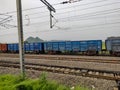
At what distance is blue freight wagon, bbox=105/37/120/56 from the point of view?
27.9 m

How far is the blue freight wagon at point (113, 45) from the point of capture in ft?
91.6

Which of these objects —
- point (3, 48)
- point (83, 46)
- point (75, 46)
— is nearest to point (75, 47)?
point (75, 46)

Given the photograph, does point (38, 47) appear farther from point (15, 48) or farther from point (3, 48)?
point (3, 48)

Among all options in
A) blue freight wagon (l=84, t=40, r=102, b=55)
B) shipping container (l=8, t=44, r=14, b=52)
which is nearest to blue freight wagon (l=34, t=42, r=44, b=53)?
shipping container (l=8, t=44, r=14, b=52)

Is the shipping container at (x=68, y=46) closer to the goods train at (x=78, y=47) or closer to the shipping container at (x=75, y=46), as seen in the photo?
the goods train at (x=78, y=47)

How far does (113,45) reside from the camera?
2850 centimetres

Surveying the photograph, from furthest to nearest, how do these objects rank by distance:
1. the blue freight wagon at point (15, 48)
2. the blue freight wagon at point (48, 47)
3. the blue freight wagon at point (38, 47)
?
1. the blue freight wagon at point (15, 48)
2. the blue freight wagon at point (38, 47)
3. the blue freight wagon at point (48, 47)

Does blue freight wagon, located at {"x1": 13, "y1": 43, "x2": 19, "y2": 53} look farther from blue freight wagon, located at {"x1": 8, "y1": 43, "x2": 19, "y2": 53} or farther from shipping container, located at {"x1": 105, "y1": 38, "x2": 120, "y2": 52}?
shipping container, located at {"x1": 105, "y1": 38, "x2": 120, "y2": 52}

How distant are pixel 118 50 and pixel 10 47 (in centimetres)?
2481

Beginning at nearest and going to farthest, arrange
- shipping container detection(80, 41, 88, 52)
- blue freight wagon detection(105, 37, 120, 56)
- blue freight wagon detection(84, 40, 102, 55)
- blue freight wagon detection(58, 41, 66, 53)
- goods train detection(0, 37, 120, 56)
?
blue freight wagon detection(105, 37, 120, 56) < goods train detection(0, 37, 120, 56) < blue freight wagon detection(84, 40, 102, 55) < shipping container detection(80, 41, 88, 52) < blue freight wagon detection(58, 41, 66, 53)

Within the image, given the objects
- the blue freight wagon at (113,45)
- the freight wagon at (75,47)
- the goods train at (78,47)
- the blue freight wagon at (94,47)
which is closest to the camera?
the blue freight wagon at (113,45)

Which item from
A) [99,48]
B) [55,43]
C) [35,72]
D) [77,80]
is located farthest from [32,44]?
[77,80]

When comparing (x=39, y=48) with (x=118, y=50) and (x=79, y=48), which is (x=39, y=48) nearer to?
(x=79, y=48)

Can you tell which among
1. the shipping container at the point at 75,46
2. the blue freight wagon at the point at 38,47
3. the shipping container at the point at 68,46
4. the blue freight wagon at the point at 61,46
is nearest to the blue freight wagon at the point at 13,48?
the blue freight wagon at the point at 38,47
